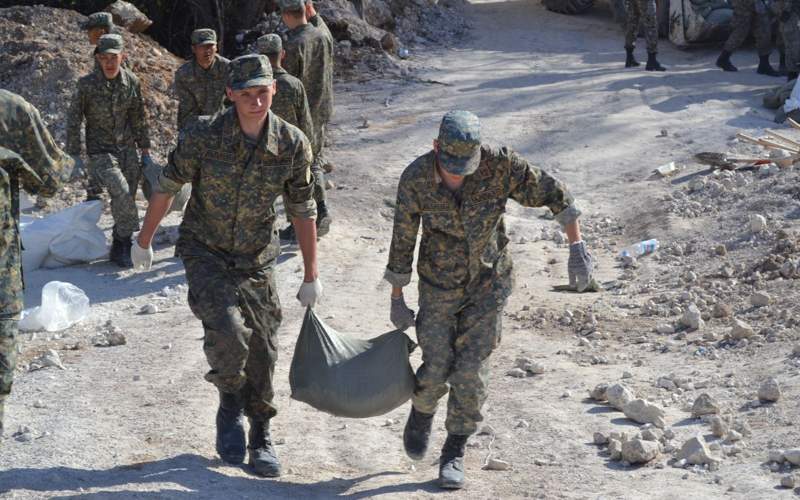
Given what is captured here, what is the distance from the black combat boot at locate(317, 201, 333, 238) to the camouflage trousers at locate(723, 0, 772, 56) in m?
8.94

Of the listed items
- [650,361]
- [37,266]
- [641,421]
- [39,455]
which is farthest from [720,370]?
[37,266]

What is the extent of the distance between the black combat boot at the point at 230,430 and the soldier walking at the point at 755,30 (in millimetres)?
12966

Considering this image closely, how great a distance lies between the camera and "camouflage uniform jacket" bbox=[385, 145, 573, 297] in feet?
17.8

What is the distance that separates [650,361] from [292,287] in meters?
2.86

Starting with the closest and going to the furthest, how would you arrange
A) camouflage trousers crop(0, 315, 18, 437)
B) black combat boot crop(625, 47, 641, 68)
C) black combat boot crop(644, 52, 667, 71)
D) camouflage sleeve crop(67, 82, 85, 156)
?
camouflage trousers crop(0, 315, 18, 437) < camouflage sleeve crop(67, 82, 85, 156) < black combat boot crop(644, 52, 667, 71) < black combat boot crop(625, 47, 641, 68)

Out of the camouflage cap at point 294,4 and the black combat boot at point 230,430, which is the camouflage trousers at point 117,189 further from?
the black combat boot at point 230,430

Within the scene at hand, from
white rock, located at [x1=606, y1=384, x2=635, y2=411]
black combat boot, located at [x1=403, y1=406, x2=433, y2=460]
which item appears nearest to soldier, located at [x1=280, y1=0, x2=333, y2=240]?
white rock, located at [x1=606, y1=384, x2=635, y2=411]

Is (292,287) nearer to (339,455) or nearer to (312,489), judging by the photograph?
(339,455)

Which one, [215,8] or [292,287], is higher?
[215,8]

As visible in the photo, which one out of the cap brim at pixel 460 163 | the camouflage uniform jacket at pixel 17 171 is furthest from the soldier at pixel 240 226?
the cap brim at pixel 460 163

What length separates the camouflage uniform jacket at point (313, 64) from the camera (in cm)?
974

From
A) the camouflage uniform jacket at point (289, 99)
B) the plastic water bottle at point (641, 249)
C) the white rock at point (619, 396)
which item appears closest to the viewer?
the white rock at point (619, 396)

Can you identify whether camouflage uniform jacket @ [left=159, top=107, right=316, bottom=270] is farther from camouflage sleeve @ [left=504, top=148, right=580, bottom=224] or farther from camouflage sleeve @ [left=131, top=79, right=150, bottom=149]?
camouflage sleeve @ [left=131, top=79, right=150, bottom=149]

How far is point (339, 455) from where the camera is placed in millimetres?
6270
